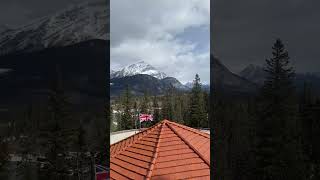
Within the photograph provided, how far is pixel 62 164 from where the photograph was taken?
623 centimetres

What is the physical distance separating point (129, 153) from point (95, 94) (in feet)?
6.58

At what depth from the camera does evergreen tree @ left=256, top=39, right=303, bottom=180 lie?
236 inches

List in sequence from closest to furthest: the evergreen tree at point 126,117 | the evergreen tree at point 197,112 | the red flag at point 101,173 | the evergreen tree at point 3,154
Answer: the evergreen tree at point 3,154 → the red flag at point 101,173 → the evergreen tree at point 197,112 → the evergreen tree at point 126,117

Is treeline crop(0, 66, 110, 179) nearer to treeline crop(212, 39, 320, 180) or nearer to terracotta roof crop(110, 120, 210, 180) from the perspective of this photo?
terracotta roof crop(110, 120, 210, 180)

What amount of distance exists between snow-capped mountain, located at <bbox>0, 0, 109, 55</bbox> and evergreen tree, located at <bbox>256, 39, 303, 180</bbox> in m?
2.86

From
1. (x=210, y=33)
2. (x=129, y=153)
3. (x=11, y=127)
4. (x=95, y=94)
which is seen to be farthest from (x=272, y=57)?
(x=11, y=127)

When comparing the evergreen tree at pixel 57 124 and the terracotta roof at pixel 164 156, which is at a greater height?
the evergreen tree at pixel 57 124

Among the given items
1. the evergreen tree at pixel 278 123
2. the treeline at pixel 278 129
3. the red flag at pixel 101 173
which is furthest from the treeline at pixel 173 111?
the evergreen tree at pixel 278 123

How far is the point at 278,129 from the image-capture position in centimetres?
609

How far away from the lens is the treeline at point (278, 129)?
5.97m

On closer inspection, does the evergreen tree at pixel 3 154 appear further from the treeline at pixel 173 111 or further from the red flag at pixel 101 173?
the treeline at pixel 173 111

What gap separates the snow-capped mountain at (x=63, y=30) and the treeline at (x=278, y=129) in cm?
273

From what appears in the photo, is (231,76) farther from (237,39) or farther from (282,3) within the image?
(282,3)

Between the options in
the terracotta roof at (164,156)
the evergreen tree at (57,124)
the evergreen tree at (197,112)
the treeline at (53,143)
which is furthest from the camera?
the evergreen tree at (197,112)
